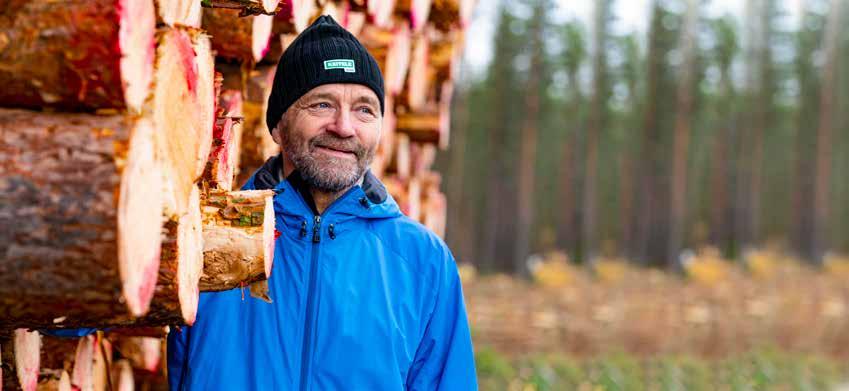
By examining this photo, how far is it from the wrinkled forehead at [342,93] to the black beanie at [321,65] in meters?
0.01

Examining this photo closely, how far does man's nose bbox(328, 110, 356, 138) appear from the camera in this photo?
2182 mm

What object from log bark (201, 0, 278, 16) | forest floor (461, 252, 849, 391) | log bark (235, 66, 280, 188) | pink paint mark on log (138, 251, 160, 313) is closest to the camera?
pink paint mark on log (138, 251, 160, 313)

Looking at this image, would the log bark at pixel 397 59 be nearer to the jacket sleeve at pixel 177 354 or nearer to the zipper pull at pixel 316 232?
the zipper pull at pixel 316 232

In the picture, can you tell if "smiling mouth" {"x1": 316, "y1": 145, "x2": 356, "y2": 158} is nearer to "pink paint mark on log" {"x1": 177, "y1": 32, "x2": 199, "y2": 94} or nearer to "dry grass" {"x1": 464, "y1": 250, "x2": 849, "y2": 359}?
"pink paint mark on log" {"x1": 177, "y1": 32, "x2": 199, "y2": 94}

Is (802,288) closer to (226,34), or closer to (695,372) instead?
(695,372)

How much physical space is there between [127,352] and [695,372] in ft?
26.9

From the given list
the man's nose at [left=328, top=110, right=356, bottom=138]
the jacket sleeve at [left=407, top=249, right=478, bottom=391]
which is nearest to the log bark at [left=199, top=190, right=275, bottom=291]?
the man's nose at [left=328, top=110, right=356, bottom=138]

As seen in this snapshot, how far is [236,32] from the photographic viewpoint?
2510 millimetres

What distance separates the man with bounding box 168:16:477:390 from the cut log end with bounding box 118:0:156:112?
76 cm

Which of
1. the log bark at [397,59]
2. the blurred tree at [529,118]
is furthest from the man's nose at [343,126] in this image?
the blurred tree at [529,118]

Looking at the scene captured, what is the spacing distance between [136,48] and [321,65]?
0.84 m

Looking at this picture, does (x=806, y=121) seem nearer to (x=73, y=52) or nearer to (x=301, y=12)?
(x=301, y=12)

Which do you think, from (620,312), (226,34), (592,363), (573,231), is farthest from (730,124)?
(226,34)

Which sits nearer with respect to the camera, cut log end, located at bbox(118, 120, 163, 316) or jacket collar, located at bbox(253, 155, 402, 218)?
cut log end, located at bbox(118, 120, 163, 316)
